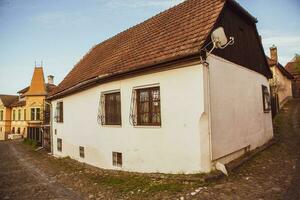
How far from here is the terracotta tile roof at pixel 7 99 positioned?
4611 cm

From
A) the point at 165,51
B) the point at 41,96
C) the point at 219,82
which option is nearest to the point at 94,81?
the point at 165,51

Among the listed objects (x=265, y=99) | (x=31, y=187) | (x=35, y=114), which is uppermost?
(x=265, y=99)

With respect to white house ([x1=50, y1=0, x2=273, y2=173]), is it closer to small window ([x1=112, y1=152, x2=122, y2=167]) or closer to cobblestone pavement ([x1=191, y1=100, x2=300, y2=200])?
small window ([x1=112, y1=152, x2=122, y2=167])

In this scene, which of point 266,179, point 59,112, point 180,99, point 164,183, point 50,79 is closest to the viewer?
point 266,179

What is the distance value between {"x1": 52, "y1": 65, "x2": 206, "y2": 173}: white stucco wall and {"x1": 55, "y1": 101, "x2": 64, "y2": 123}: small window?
17.8 feet

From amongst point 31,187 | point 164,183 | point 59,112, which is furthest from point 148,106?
point 59,112

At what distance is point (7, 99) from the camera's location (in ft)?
157

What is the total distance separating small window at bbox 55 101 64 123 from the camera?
609 inches

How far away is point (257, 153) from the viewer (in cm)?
947

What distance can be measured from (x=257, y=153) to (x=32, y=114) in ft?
124

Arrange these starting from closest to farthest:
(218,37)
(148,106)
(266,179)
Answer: (266,179) → (218,37) → (148,106)

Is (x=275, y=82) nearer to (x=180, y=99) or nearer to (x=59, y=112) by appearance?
(x=180, y=99)

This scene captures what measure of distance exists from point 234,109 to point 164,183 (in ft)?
12.6

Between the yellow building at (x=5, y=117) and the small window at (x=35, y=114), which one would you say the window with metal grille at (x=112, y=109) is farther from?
the yellow building at (x=5, y=117)
